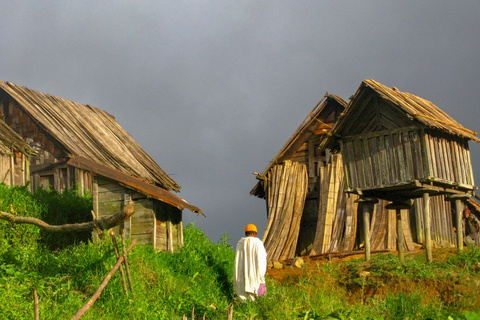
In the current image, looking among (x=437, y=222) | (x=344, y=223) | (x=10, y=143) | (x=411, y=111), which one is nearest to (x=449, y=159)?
(x=411, y=111)

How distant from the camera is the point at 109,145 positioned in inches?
998

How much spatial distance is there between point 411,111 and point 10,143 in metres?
11.8

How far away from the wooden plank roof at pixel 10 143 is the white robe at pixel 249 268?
926cm

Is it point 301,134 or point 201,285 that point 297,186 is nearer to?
point 301,134

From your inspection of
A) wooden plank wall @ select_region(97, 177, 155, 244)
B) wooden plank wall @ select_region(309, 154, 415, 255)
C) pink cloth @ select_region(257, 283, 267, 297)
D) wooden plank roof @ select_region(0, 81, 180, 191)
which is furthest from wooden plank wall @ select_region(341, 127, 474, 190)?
wooden plank roof @ select_region(0, 81, 180, 191)

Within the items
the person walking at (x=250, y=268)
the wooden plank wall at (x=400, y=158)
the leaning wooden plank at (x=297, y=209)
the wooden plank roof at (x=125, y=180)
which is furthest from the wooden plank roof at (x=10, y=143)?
the wooden plank wall at (x=400, y=158)

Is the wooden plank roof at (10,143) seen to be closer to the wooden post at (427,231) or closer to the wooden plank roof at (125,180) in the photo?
the wooden plank roof at (125,180)

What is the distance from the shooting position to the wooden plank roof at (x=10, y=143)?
20.4 metres

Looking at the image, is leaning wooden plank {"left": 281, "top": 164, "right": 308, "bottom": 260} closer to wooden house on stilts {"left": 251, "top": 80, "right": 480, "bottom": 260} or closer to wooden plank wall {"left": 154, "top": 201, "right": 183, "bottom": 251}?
wooden house on stilts {"left": 251, "top": 80, "right": 480, "bottom": 260}

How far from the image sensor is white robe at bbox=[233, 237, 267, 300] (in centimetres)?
1420

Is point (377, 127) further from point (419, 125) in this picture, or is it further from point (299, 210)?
point (299, 210)

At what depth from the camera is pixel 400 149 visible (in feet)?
59.3

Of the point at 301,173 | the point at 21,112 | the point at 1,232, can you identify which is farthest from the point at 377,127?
the point at 21,112

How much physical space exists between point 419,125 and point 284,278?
5.32 m
